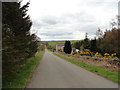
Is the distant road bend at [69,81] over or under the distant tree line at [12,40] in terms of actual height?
under

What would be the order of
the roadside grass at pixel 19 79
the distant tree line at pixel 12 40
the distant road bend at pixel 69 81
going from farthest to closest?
the distant road bend at pixel 69 81
the roadside grass at pixel 19 79
the distant tree line at pixel 12 40

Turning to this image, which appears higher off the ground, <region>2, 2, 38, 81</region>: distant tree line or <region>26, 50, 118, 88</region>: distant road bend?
<region>2, 2, 38, 81</region>: distant tree line

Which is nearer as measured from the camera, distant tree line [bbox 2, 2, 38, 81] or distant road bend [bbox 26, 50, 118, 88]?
distant tree line [bbox 2, 2, 38, 81]

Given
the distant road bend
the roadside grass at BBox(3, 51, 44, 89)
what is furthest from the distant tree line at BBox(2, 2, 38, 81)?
the distant road bend

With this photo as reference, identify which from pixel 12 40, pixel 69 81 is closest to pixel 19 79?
pixel 12 40

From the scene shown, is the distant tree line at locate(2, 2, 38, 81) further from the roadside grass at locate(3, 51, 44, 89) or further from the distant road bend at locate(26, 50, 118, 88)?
the distant road bend at locate(26, 50, 118, 88)

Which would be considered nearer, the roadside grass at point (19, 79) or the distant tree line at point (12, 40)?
the distant tree line at point (12, 40)

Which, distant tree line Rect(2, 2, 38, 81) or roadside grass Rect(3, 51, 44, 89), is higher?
distant tree line Rect(2, 2, 38, 81)

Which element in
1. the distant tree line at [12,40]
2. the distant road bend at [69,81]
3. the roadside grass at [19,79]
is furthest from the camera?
the distant road bend at [69,81]

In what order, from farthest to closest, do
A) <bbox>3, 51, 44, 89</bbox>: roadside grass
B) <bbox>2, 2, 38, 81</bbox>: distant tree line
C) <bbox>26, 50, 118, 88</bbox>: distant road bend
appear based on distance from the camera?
<bbox>26, 50, 118, 88</bbox>: distant road bend
<bbox>3, 51, 44, 89</bbox>: roadside grass
<bbox>2, 2, 38, 81</bbox>: distant tree line

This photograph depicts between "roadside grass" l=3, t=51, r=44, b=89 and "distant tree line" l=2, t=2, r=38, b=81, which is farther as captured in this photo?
"roadside grass" l=3, t=51, r=44, b=89

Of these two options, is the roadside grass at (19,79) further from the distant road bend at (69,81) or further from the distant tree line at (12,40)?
the distant tree line at (12,40)

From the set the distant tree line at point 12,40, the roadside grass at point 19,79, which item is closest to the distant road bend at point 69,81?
the roadside grass at point 19,79

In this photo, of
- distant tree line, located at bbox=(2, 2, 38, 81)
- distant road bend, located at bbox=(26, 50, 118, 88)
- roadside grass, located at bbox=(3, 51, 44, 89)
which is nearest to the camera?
distant tree line, located at bbox=(2, 2, 38, 81)
